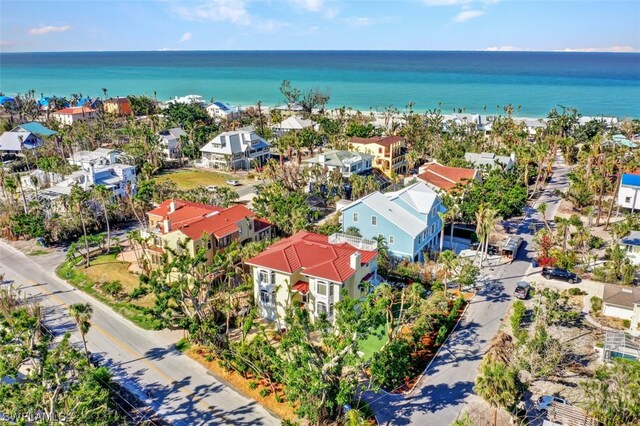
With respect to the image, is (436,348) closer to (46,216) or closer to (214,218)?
(214,218)

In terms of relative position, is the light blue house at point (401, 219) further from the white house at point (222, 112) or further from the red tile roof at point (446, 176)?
the white house at point (222, 112)

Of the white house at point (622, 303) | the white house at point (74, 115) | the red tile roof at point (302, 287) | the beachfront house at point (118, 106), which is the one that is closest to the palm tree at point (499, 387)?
the red tile roof at point (302, 287)

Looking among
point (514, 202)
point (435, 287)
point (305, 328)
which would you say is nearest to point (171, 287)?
point (305, 328)

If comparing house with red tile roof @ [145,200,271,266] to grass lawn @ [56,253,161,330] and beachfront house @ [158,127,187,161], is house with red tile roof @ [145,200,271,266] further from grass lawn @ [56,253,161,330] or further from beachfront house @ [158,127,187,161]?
beachfront house @ [158,127,187,161]

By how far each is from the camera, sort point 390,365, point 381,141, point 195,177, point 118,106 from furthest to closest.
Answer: point 118,106 → point 195,177 → point 381,141 → point 390,365

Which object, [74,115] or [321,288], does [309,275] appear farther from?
[74,115]

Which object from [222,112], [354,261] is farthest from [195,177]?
[222,112]
